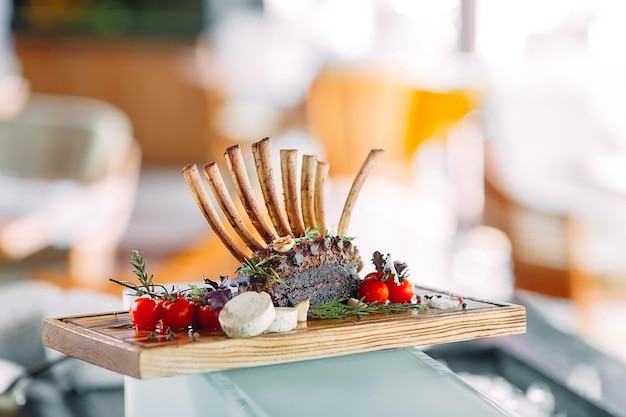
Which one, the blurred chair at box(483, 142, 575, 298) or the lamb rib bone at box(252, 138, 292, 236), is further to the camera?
the blurred chair at box(483, 142, 575, 298)

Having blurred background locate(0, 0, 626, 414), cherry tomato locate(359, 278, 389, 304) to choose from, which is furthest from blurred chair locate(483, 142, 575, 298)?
cherry tomato locate(359, 278, 389, 304)

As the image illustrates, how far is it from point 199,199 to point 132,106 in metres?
8.62

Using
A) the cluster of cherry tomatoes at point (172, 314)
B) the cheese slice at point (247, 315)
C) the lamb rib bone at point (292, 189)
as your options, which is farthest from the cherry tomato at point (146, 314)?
the lamb rib bone at point (292, 189)

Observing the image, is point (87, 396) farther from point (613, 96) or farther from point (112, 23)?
point (112, 23)

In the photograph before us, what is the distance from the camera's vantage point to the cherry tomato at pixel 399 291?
1664mm

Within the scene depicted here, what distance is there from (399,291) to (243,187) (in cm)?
34

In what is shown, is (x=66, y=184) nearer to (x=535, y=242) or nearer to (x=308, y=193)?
(x=535, y=242)

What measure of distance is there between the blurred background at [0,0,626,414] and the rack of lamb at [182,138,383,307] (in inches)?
30.1

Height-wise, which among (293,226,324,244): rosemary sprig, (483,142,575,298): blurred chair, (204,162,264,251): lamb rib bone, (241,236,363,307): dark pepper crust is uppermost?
(204,162,264,251): lamb rib bone

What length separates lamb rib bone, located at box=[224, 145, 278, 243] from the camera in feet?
5.27

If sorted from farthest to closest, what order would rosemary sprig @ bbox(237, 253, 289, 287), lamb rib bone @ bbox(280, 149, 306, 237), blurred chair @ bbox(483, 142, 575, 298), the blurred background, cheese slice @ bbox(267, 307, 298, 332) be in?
the blurred background, blurred chair @ bbox(483, 142, 575, 298), lamb rib bone @ bbox(280, 149, 306, 237), rosemary sprig @ bbox(237, 253, 289, 287), cheese slice @ bbox(267, 307, 298, 332)

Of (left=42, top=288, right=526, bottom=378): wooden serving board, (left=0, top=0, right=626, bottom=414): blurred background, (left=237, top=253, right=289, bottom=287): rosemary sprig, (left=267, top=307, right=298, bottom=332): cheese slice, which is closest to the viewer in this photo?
(left=42, top=288, right=526, bottom=378): wooden serving board

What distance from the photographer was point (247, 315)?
140 centimetres

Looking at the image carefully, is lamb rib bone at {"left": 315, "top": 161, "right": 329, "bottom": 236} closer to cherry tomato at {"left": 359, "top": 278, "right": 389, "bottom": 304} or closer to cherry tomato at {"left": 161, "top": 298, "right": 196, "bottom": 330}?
cherry tomato at {"left": 359, "top": 278, "right": 389, "bottom": 304}
